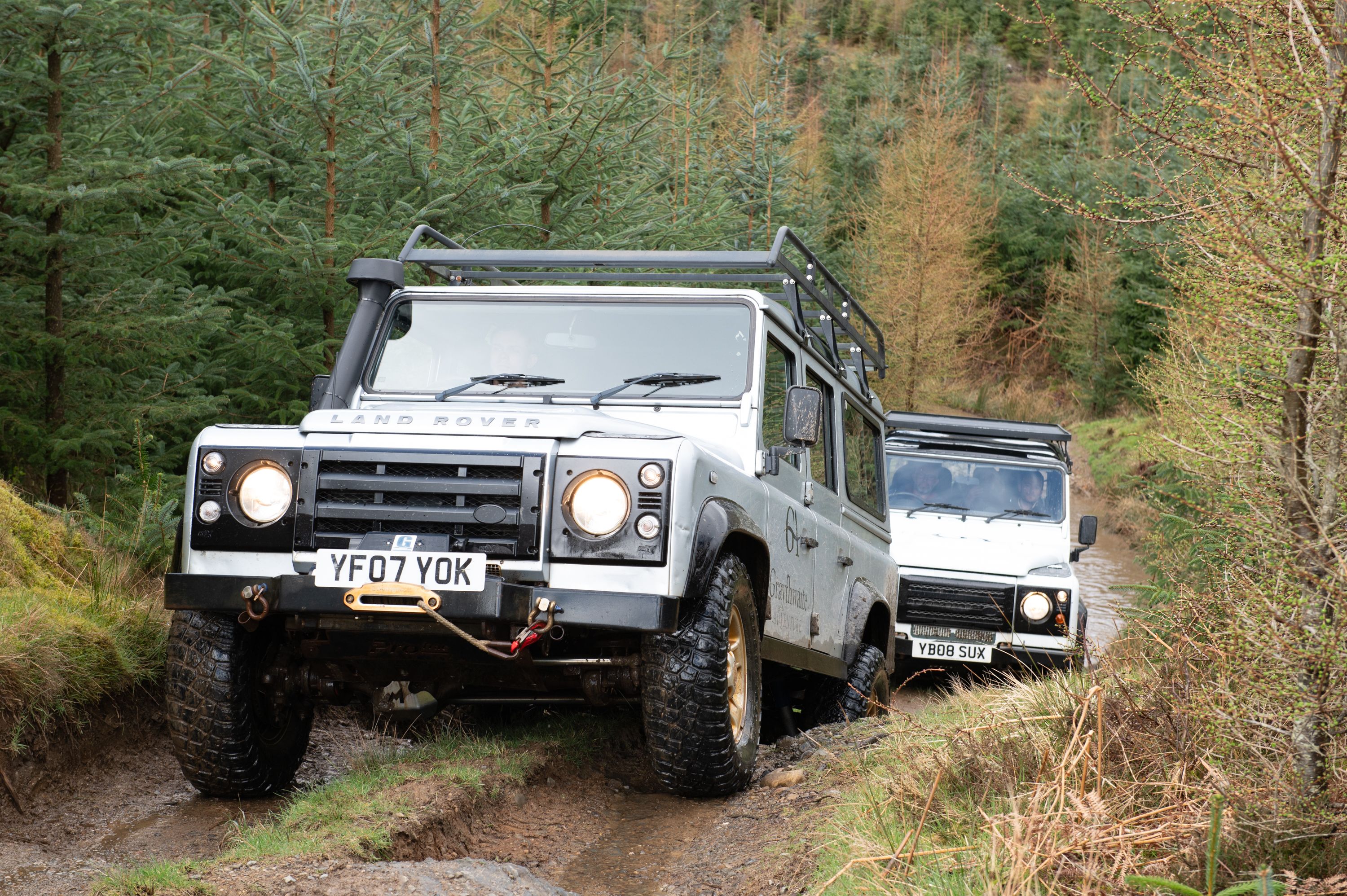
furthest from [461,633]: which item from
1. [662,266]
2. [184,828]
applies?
[662,266]

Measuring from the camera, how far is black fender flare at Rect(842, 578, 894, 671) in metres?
6.81

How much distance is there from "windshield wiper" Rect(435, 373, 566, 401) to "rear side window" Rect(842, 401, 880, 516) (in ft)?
6.99

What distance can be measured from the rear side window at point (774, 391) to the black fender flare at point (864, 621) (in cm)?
152

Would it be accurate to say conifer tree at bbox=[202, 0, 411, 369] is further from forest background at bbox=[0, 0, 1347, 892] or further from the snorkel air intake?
the snorkel air intake

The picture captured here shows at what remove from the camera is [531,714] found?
20.5ft

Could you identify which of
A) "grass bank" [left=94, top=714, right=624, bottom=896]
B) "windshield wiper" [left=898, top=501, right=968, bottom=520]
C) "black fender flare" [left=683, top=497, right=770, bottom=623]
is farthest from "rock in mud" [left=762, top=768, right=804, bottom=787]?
"windshield wiper" [left=898, top=501, right=968, bottom=520]

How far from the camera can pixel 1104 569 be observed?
19.8m

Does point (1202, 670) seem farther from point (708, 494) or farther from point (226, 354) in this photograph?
point (226, 354)

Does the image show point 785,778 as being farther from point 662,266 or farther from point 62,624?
point 62,624

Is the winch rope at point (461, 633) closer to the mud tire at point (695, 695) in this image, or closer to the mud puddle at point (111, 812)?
the mud tire at point (695, 695)

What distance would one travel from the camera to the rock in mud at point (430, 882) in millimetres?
3250

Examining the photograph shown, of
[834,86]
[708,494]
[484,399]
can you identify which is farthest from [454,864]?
[834,86]

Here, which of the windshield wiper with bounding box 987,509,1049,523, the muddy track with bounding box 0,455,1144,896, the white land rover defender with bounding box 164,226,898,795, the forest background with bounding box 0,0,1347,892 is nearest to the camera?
the forest background with bounding box 0,0,1347,892

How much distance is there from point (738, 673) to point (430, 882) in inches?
67.0
